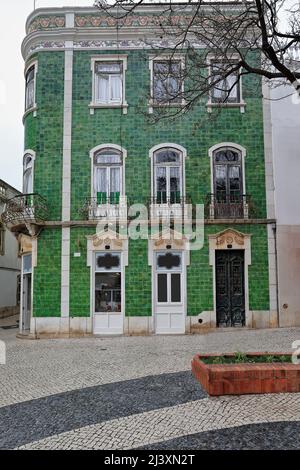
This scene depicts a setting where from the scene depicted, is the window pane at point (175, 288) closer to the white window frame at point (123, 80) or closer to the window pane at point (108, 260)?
the window pane at point (108, 260)

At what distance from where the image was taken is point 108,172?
13.8m

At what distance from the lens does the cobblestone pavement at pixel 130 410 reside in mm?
4297

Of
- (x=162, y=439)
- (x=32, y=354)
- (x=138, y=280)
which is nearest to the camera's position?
(x=162, y=439)

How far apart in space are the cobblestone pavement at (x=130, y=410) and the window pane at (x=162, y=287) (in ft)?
14.5

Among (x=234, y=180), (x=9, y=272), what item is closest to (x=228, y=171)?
(x=234, y=180)

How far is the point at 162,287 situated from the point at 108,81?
6.93 meters

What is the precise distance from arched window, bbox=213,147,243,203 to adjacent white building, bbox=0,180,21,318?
1279 cm

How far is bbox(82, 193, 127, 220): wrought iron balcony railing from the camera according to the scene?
13.5 m

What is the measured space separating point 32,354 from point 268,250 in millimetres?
7542

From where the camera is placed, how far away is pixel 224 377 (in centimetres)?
546

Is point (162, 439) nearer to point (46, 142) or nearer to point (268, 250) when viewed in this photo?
point (268, 250)

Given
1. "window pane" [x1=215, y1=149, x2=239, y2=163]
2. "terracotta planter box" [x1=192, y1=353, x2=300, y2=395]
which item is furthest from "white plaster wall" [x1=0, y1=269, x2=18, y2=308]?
"terracotta planter box" [x1=192, y1=353, x2=300, y2=395]

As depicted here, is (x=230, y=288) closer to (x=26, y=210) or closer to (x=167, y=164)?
(x=167, y=164)

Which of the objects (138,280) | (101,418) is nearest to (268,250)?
(138,280)
